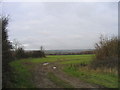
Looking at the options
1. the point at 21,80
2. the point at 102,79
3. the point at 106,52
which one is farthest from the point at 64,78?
the point at 106,52

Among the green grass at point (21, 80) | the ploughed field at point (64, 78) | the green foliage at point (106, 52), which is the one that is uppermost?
the green foliage at point (106, 52)

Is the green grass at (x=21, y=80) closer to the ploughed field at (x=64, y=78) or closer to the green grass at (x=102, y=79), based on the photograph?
the ploughed field at (x=64, y=78)

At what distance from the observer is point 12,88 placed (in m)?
7.52

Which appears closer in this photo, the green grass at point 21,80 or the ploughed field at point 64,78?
the green grass at point 21,80

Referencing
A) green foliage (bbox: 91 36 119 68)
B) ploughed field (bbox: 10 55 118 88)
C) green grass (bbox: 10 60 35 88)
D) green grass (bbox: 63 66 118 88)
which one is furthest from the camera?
green foliage (bbox: 91 36 119 68)

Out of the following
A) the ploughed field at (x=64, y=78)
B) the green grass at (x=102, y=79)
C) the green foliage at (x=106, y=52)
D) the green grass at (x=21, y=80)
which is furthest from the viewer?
the green foliage at (x=106, y=52)

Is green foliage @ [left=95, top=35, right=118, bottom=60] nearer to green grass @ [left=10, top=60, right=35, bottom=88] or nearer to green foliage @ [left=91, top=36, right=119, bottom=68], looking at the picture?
green foliage @ [left=91, top=36, right=119, bottom=68]

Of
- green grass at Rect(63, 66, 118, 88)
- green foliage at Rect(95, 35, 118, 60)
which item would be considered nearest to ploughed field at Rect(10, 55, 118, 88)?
green grass at Rect(63, 66, 118, 88)

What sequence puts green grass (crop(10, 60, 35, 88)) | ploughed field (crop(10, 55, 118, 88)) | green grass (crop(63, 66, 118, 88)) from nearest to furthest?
green grass (crop(10, 60, 35, 88)) < ploughed field (crop(10, 55, 118, 88)) < green grass (crop(63, 66, 118, 88))

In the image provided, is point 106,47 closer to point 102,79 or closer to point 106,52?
point 106,52

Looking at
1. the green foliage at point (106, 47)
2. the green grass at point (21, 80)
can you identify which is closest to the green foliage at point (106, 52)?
the green foliage at point (106, 47)

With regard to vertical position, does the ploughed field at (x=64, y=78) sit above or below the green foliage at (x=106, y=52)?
below

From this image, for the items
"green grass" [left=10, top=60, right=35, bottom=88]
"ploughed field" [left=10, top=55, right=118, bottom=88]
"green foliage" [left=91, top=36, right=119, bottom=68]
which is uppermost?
"green foliage" [left=91, top=36, right=119, bottom=68]

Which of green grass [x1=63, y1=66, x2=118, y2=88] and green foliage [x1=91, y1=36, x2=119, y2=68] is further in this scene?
green foliage [x1=91, y1=36, x2=119, y2=68]
